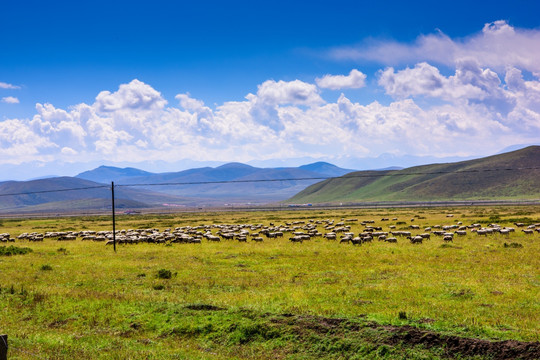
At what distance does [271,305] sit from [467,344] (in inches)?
289

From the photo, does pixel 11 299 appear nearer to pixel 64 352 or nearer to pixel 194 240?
pixel 64 352

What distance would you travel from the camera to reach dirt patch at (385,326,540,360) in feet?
35.4

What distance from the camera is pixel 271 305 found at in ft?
53.8

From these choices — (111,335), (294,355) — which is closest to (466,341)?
(294,355)

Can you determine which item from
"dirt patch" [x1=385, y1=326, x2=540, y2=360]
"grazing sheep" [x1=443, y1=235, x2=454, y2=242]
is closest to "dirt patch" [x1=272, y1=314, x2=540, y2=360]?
"dirt patch" [x1=385, y1=326, x2=540, y2=360]

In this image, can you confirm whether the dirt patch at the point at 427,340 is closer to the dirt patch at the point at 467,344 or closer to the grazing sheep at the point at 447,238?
the dirt patch at the point at 467,344

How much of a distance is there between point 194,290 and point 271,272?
5891mm

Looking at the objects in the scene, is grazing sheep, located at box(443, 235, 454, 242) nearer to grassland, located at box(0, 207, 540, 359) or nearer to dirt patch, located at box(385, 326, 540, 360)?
grassland, located at box(0, 207, 540, 359)

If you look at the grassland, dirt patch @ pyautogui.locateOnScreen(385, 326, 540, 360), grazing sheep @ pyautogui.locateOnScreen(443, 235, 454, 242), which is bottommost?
grazing sheep @ pyautogui.locateOnScreen(443, 235, 454, 242)

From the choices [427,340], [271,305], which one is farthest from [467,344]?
[271,305]

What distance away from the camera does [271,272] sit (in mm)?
24594

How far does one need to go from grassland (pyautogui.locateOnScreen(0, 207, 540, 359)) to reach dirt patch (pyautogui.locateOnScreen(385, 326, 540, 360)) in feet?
0.30

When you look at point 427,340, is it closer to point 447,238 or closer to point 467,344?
point 467,344

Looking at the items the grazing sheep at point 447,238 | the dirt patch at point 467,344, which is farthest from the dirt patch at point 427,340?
the grazing sheep at point 447,238
